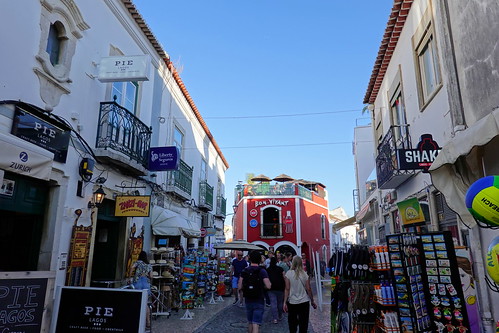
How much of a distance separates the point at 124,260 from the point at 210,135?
1028 centimetres

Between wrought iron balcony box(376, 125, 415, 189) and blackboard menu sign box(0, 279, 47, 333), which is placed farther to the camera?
wrought iron balcony box(376, 125, 415, 189)

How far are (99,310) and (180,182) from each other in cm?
861

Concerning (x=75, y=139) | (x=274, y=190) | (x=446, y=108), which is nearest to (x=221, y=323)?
(x=75, y=139)

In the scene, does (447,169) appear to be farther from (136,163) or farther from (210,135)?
(210,135)

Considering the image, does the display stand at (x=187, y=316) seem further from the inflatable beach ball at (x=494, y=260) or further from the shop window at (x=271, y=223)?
the shop window at (x=271, y=223)

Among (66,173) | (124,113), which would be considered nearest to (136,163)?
(124,113)

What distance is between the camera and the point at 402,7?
808 centimetres

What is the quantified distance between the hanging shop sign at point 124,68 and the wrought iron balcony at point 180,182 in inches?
178

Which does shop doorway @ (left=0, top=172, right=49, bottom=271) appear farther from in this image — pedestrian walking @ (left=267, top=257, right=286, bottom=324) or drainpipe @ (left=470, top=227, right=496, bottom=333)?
drainpipe @ (left=470, top=227, right=496, bottom=333)

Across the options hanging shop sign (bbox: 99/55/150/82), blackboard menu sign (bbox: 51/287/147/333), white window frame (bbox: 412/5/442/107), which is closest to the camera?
blackboard menu sign (bbox: 51/287/147/333)

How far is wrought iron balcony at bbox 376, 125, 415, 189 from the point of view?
27.1ft

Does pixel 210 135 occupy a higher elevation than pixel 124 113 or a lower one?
higher

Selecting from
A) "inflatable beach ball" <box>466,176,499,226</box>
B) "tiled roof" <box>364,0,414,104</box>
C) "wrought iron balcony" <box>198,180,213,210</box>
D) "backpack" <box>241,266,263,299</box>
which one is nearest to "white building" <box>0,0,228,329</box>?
"backpack" <box>241,266,263,299</box>

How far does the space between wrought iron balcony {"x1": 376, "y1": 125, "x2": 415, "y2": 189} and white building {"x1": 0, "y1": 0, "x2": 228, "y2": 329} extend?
18.5ft
